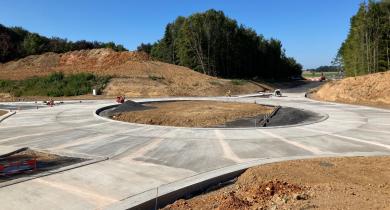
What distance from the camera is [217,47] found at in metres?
78.1

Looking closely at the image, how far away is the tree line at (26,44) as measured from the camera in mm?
71625

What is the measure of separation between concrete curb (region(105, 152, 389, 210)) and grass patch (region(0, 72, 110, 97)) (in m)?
41.1

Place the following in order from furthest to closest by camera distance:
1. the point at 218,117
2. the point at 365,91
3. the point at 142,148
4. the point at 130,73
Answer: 1. the point at 130,73
2. the point at 365,91
3. the point at 218,117
4. the point at 142,148

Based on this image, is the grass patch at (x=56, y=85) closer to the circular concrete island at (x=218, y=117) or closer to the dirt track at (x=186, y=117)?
the circular concrete island at (x=218, y=117)

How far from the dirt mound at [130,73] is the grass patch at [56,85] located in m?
2.53

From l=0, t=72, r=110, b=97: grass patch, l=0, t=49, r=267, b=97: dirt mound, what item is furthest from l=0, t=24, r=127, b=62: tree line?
l=0, t=72, r=110, b=97: grass patch

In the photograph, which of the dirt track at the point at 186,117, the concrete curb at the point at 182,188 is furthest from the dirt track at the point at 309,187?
the dirt track at the point at 186,117

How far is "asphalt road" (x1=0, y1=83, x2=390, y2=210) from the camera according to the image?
9.35 meters

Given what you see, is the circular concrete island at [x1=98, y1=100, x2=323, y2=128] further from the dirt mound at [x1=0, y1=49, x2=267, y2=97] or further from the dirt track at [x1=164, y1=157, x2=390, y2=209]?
the dirt mound at [x1=0, y1=49, x2=267, y2=97]

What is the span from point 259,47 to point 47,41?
55395mm

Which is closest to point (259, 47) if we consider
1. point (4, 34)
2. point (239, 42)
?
point (239, 42)

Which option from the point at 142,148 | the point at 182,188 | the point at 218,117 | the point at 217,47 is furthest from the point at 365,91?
the point at 217,47

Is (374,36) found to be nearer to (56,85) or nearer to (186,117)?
(186,117)

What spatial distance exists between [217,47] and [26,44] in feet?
134
